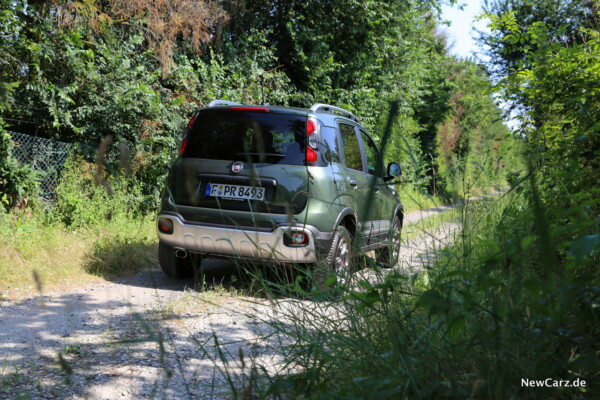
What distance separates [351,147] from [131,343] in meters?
4.18

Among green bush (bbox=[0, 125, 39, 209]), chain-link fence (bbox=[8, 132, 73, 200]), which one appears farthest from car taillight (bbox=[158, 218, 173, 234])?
chain-link fence (bbox=[8, 132, 73, 200])

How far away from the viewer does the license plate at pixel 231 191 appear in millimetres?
5465

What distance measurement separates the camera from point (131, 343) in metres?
3.07

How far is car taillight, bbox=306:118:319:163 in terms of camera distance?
559 centimetres

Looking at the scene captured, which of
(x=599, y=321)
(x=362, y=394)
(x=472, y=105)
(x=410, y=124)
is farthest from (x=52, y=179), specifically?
(x=472, y=105)

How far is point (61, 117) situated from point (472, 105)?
25484mm

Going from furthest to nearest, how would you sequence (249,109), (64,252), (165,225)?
1. (64,252)
2. (249,109)
3. (165,225)

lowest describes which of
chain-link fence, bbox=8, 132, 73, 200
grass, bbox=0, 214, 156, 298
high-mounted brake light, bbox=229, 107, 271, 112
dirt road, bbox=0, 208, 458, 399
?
dirt road, bbox=0, 208, 458, 399

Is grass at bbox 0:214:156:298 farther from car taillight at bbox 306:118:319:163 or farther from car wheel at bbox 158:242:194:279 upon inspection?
car taillight at bbox 306:118:319:163

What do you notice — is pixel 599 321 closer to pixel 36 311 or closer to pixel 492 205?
pixel 492 205

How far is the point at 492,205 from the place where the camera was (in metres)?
3.77

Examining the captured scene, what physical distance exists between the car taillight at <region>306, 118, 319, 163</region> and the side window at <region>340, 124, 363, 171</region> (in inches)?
29.5

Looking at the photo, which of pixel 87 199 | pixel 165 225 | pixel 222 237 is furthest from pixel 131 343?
pixel 87 199

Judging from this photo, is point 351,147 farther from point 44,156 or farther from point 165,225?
point 44,156
